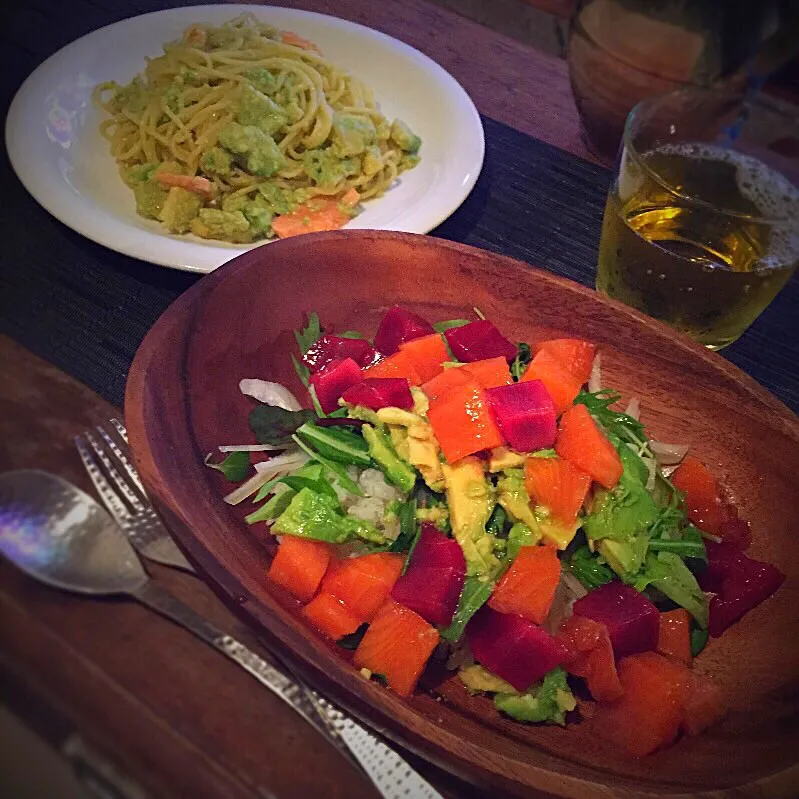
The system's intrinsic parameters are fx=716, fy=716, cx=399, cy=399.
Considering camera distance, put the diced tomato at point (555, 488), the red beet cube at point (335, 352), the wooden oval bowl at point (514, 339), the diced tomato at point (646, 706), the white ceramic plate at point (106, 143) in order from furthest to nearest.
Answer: the white ceramic plate at point (106, 143), the red beet cube at point (335, 352), the diced tomato at point (555, 488), the diced tomato at point (646, 706), the wooden oval bowl at point (514, 339)

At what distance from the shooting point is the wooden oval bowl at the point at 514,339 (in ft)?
2.85

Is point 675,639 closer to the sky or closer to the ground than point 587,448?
closer to the ground

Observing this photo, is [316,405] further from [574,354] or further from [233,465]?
[574,354]

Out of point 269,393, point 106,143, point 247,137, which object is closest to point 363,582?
point 269,393

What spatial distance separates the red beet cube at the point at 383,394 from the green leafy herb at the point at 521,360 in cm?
21

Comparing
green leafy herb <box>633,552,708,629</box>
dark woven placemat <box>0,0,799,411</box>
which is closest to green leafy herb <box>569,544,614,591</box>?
green leafy herb <box>633,552,708,629</box>

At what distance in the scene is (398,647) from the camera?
98cm

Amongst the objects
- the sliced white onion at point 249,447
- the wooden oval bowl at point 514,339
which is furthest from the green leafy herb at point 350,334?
the sliced white onion at point 249,447

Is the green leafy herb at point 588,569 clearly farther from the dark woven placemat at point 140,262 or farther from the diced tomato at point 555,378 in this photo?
the dark woven placemat at point 140,262

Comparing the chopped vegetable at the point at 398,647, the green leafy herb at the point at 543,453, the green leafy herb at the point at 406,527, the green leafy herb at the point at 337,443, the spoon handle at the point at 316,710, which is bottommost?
the spoon handle at the point at 316,710

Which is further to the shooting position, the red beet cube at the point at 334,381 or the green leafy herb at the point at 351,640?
the red beet cube at the point at 334,381

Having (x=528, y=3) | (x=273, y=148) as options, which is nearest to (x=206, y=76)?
(x=273, y=148)

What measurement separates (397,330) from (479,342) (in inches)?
5.9

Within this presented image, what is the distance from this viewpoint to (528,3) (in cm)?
364
